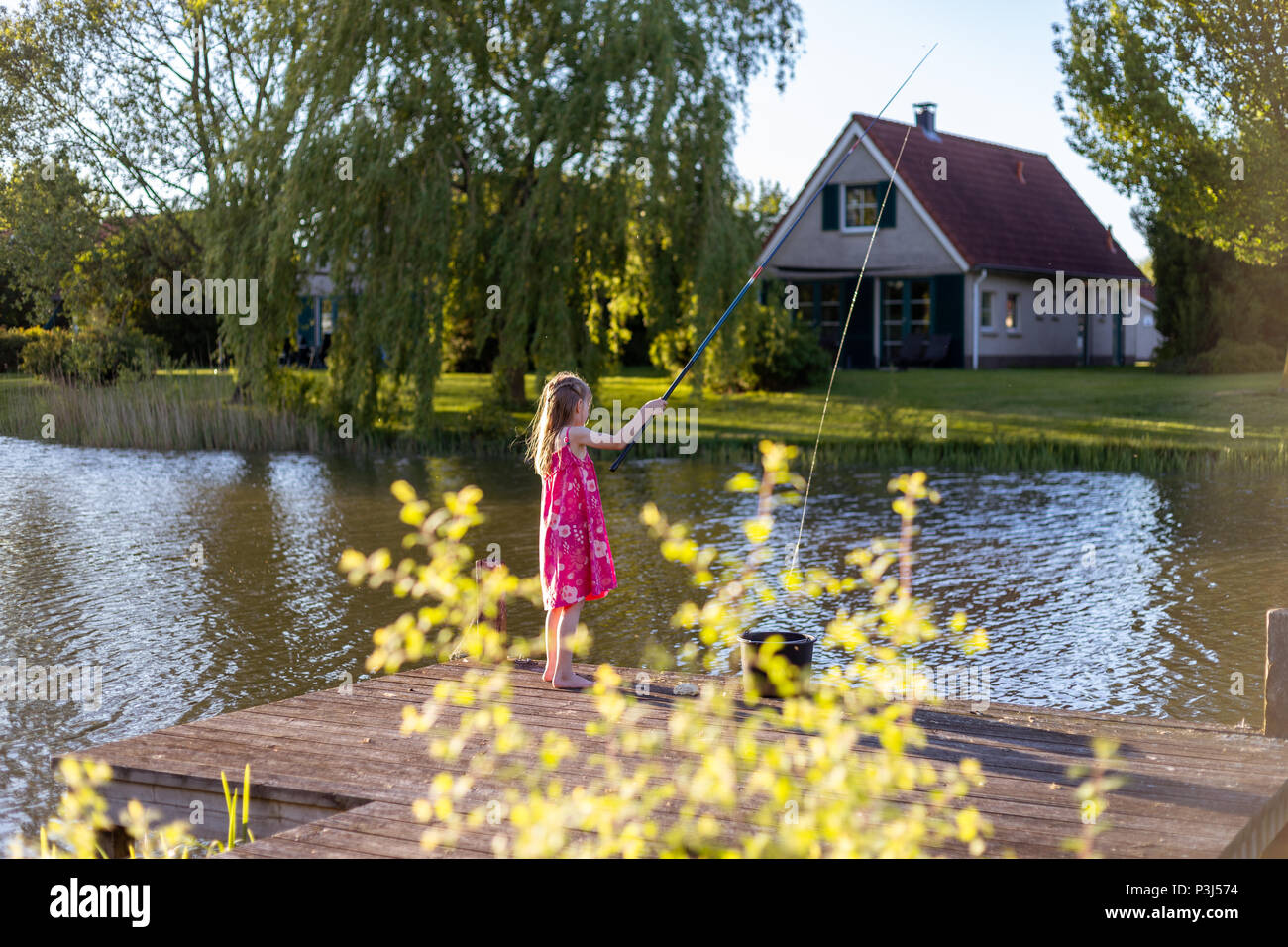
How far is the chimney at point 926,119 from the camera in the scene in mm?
35219

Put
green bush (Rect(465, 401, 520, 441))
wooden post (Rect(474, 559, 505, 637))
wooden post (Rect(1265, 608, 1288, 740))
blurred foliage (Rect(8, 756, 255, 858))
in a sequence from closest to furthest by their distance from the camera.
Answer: blurred foliage (Rect(8, 756, 255, 858))
wooden post (Rect(1265, 608, 1288, 740))
wooden post (Rect(474, 559, 505, 637))
green bush (Rect(465, 401, 520, 441))

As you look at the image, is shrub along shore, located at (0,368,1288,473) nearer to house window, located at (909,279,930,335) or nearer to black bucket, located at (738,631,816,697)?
house window, located at (909,279,930,335)

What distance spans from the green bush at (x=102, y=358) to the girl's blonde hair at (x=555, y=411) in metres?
19.1

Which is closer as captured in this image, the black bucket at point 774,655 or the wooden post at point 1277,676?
the wooden post at point 1277,676

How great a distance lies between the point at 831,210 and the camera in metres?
34.5

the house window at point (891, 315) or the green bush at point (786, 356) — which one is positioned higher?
the house window at point (891, 315)

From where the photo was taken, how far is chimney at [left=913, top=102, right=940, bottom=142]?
35219mm
